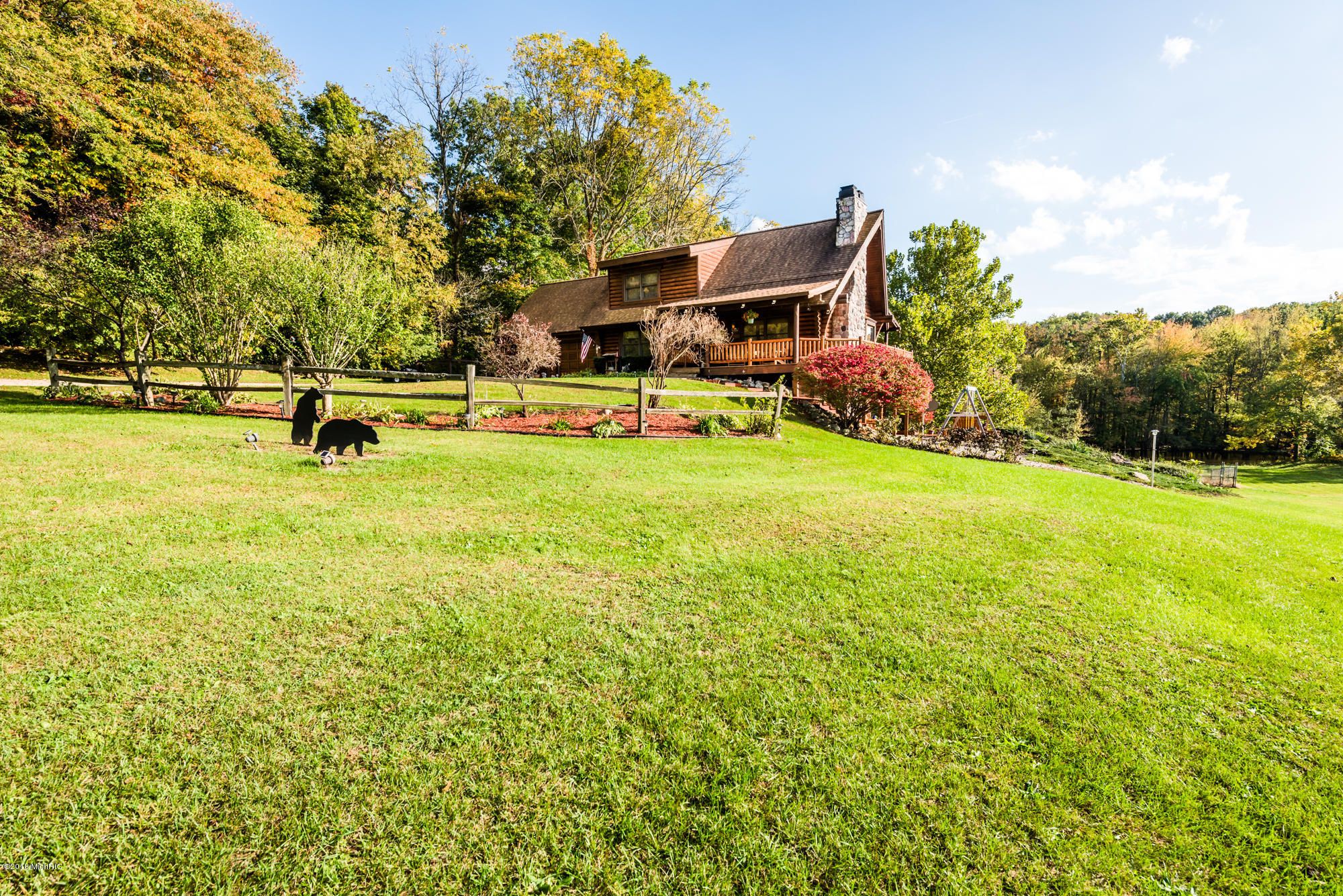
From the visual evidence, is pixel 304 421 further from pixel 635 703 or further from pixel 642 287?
pixel 642 287

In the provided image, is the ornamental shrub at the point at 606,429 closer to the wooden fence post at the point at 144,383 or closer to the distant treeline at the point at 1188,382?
the wooden fence post at the point at 144,383

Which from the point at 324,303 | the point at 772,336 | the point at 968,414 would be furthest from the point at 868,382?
the point at 324,303

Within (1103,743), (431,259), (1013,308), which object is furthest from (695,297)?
(1103,743)

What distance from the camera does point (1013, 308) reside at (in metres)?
28.1

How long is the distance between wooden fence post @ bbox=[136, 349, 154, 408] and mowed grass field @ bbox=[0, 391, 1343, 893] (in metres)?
7.61

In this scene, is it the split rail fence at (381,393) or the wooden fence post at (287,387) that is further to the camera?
the split rail fence at (381,393)

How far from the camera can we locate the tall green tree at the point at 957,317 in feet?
89.0

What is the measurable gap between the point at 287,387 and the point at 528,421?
4.93 m

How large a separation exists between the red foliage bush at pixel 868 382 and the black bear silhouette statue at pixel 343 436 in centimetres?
1283

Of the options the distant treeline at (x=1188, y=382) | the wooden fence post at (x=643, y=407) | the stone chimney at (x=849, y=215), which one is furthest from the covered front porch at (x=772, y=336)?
the distant treeline at (x=1188, y=382)

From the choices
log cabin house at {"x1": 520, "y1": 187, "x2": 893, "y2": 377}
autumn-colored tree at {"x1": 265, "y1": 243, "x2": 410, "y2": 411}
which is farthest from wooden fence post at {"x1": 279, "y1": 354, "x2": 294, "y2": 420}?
log cabin house at {"x1": 520, "y1": 187, "x2": 893, "y2": 377}

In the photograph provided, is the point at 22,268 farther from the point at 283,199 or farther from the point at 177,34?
the point at 177,34

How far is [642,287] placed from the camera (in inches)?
1039

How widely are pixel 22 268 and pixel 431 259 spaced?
15.7 m
